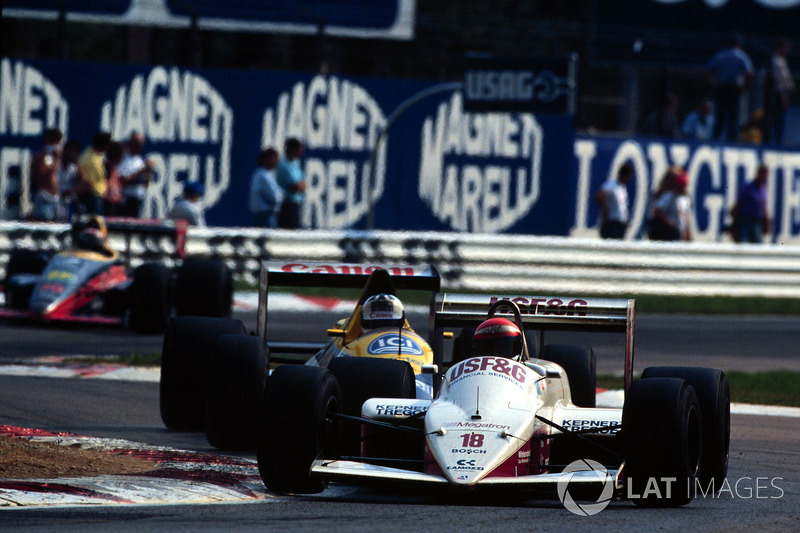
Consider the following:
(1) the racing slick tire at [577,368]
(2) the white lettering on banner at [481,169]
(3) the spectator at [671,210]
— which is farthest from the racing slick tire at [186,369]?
(3) the spectator at [671,210]

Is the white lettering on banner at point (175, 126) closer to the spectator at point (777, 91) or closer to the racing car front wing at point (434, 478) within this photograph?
the spectator at point (777, 91)

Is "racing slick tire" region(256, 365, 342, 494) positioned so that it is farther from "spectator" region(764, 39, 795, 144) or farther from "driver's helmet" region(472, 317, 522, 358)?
"spectator" region(764, 39, 795, 144)

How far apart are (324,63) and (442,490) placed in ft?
48.4

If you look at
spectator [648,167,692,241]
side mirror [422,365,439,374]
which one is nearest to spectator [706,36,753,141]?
spectator [648,167,692,241]

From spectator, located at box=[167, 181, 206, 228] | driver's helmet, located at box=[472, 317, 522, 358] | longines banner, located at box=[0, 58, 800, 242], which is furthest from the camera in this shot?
longines banner, located at box=[0, 58, 800, 242]

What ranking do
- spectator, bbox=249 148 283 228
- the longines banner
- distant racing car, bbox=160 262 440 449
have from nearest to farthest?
distant racing car, bbox=160 262 440 449
spectator, bbox=249 148 283 228
the longines banner

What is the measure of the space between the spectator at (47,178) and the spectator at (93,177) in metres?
0.37

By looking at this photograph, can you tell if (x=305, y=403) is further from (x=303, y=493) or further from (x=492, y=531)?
(x=492, y=531)

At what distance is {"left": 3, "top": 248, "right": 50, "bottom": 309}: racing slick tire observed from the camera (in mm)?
14195

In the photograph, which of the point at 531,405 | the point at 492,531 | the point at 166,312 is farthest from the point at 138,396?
the point at 492,531

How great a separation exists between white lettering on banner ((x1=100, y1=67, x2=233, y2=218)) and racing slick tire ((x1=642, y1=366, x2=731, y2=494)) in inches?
518

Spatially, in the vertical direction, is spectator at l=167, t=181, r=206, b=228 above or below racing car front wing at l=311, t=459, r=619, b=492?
above

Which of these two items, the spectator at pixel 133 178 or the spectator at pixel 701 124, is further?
the spectator at pixel 701 124

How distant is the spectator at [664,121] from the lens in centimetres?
2241
